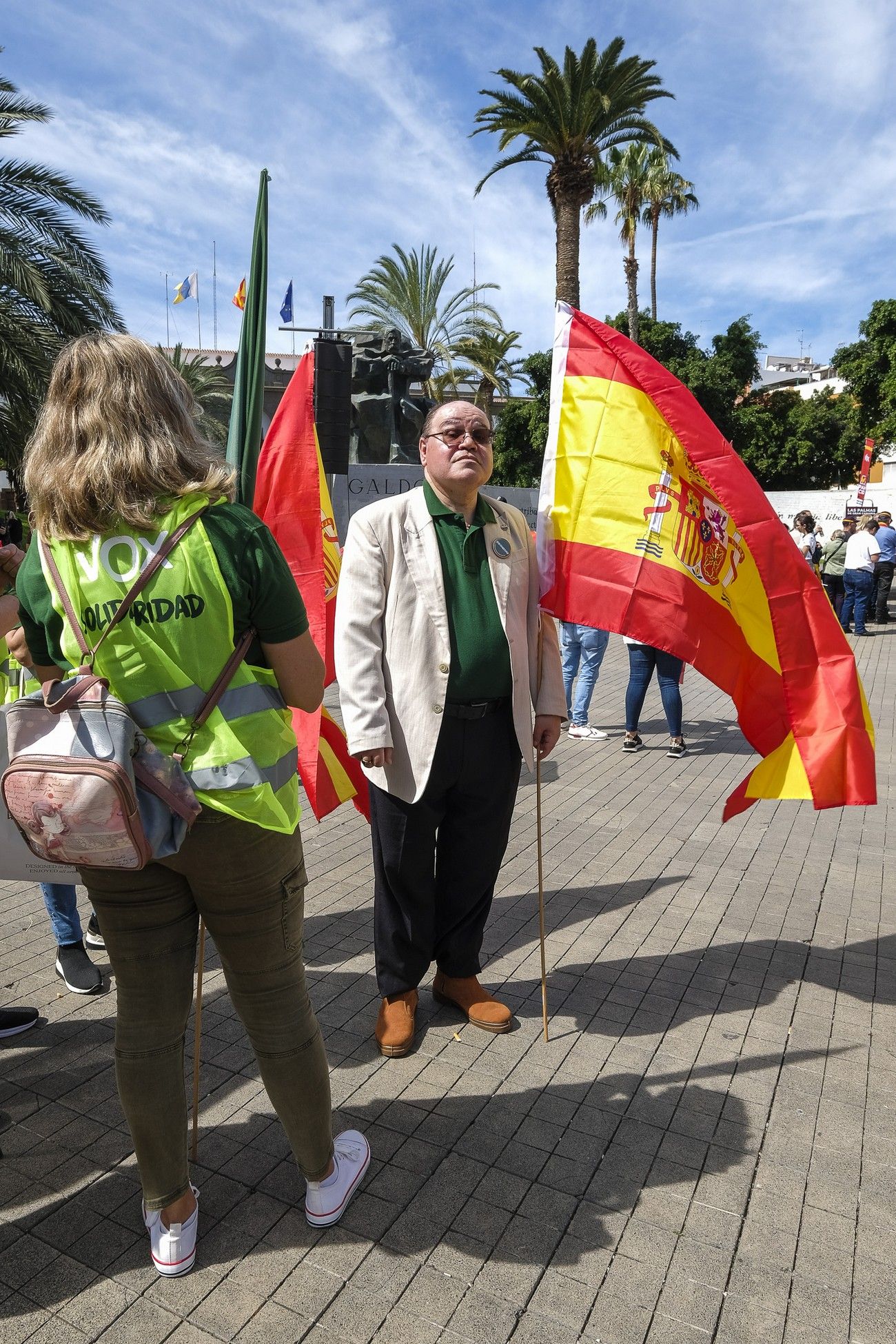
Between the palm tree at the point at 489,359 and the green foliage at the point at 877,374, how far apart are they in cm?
1270

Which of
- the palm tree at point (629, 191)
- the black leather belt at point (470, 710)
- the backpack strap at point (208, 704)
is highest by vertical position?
the palm tree at point (629, 191)

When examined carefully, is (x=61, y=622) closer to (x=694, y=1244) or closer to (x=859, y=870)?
(x=694, y=1244)

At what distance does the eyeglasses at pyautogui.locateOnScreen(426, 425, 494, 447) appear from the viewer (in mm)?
3100

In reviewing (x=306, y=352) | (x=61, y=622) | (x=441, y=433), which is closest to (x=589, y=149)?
(x=306, y=352)

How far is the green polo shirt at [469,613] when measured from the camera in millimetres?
3082

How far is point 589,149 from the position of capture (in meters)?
20.0

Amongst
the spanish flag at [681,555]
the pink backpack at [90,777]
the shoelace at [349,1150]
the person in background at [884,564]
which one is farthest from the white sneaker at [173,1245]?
the person in background at [884,564]

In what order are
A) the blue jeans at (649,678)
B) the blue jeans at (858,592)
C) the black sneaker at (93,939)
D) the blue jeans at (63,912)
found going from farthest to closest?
the blue jeans at (858,592)
the blue jeans at (649,678)
the black sneaker at (93,939)
the blue jeans at (63,912)

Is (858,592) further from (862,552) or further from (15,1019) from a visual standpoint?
(15,1019)

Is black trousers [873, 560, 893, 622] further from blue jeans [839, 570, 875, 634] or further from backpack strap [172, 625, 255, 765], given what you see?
backpack strap [172, 625, 255, 765]

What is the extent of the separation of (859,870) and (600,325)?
318 centimetres

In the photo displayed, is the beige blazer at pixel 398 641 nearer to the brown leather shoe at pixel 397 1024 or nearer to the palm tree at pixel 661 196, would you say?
the brown leather shoe at pixel 397 1024

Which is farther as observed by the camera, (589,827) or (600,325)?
(589,827)

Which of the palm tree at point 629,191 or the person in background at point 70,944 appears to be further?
the palm tree at point 629,191
